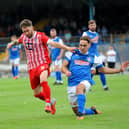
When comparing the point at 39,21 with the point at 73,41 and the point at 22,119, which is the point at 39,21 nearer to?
the point at 73,41

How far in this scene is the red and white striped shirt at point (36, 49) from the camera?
458 inches

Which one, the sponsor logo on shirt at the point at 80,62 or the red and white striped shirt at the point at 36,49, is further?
the red and white striped shirt at the point at 36,49

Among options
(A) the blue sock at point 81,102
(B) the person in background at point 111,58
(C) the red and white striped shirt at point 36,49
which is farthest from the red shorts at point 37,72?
(B) the person in background at point 111,58

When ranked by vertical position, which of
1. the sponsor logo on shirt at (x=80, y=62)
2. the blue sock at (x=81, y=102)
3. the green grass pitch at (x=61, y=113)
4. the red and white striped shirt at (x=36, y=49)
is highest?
the red and white striped shirt at (x=36, y=49)

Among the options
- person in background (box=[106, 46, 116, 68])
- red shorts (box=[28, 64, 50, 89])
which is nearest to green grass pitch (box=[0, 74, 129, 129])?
red shorts (box=[28, 64, 50, 89])

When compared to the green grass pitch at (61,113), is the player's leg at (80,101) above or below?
above

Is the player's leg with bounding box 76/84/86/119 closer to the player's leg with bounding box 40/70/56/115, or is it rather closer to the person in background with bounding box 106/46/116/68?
the player's leg with bounding box 40/70/56/115

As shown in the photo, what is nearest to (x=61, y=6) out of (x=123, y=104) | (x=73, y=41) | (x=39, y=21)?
(x=39, y=21)

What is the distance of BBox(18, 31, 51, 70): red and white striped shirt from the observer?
1163 cm

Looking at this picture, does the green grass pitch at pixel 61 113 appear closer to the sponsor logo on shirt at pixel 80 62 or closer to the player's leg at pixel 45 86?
the player's leg at pixel 45 86

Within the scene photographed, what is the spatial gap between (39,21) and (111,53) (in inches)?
616

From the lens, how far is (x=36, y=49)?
11680mm

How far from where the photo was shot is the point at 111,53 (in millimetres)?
31578

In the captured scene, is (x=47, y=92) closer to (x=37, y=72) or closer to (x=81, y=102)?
(x=37, y=72)
